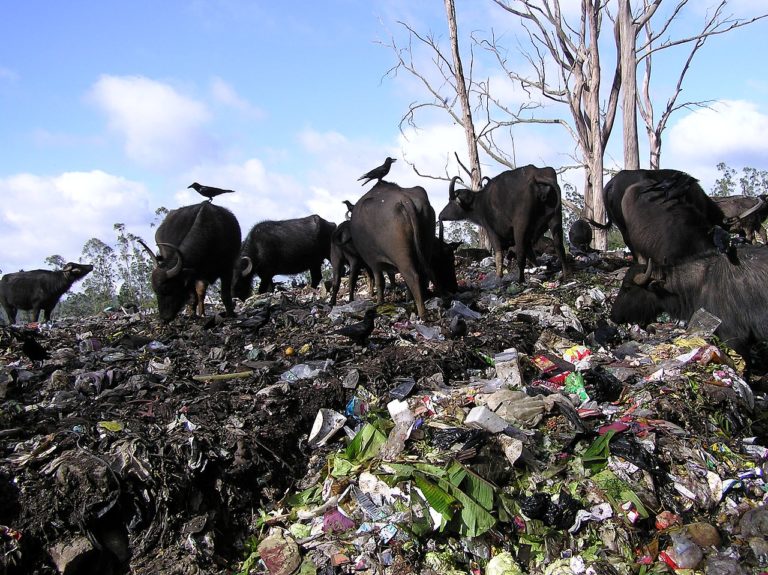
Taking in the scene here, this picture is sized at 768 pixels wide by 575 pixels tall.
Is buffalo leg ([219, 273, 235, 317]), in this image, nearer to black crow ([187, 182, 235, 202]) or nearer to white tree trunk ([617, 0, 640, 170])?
black crow ([187, 182, 235, 202])

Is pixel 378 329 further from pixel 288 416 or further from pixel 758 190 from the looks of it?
pixel 758 190

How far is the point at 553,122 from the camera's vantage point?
51.3ft

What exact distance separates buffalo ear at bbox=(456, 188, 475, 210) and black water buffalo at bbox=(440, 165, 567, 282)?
640mm

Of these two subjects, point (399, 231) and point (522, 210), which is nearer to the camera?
point (399, 231)

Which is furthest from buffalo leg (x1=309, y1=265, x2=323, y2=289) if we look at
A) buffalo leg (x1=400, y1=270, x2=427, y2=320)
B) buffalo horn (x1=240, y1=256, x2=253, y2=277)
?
buffalo leg (x1=400, y1=270, x2=427, y2=320)

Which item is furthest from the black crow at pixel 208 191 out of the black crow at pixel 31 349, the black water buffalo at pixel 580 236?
the black water buffalo at pixel 580 236

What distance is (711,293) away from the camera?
19.4ft

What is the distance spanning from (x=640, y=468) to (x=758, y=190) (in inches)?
1229

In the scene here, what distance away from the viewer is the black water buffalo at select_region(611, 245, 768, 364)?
222 inches

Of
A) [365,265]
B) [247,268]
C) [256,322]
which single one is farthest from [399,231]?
[247,268]

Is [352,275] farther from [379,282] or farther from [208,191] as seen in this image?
[208,191]

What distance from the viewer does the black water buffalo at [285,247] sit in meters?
13.3

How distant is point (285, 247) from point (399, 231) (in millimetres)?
7075

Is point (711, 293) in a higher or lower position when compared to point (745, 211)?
lower
